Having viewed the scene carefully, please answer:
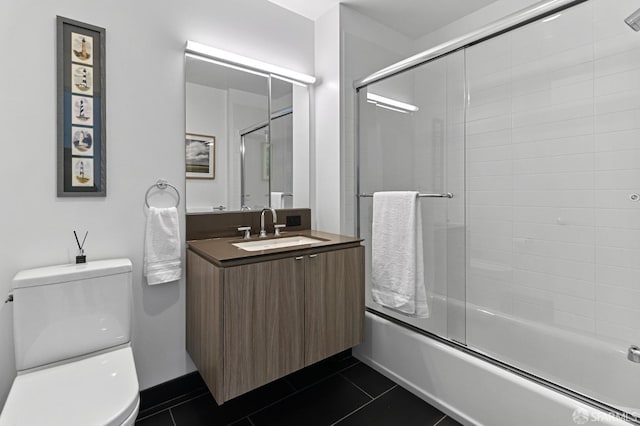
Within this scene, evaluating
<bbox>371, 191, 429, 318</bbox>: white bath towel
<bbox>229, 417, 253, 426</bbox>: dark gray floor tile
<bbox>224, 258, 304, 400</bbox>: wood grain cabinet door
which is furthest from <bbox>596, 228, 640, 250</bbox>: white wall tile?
<bbox>229, 417, 253, 426</bbox>: dark gray floor tile

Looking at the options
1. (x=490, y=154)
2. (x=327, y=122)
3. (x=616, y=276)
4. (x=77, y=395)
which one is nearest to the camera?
(x=77, y=395)

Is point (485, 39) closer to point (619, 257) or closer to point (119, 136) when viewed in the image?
point (619, 257)

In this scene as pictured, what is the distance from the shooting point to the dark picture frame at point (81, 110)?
57.4 inches

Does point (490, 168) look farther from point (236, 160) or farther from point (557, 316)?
point (236, 160)

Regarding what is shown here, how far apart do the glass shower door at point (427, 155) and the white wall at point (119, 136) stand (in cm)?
101

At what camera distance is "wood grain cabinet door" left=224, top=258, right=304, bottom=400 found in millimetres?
1396

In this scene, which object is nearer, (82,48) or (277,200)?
(82,48)

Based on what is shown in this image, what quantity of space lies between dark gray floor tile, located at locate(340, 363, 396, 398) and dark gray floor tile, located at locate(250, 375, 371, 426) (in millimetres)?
51

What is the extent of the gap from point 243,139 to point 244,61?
0.48 metres

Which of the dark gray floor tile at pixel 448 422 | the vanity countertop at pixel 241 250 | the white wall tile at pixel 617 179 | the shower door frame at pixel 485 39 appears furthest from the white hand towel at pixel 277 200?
the white wall tile at pixel 617 179

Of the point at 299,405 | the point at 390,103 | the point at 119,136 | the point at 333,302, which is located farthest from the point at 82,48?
the point at 299,405

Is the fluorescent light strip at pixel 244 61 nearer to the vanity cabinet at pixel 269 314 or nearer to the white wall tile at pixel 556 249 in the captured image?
the vanity cabinet at pixel 269 314

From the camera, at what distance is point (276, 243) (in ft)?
6.48

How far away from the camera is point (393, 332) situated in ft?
6.36
